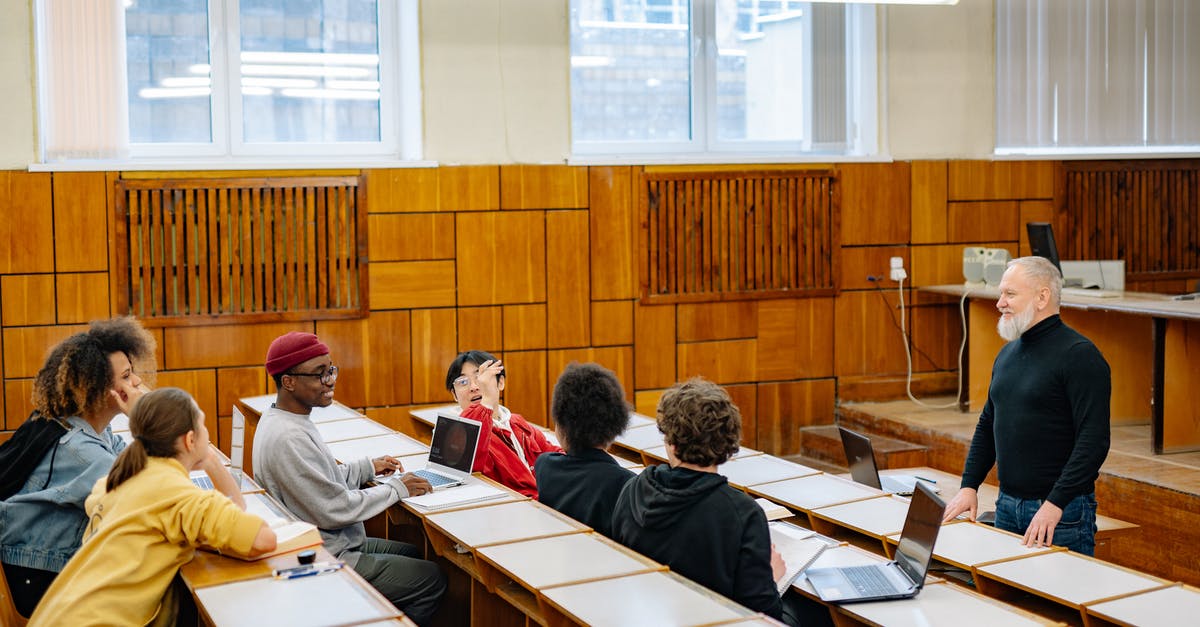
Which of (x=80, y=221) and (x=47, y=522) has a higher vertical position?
(x=80, y=221)

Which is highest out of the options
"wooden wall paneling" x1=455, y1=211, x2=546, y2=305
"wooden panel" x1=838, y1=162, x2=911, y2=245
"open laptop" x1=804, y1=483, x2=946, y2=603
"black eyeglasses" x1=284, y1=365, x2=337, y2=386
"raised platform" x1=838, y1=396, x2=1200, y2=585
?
"wooden panel" x1=838, y1=162, x2=911, y2=245

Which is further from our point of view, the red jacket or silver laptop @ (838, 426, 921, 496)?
the red jacket

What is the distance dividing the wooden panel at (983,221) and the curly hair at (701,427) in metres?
5.17

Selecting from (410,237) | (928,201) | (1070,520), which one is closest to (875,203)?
(928,201)

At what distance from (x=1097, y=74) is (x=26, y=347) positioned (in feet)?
22.6

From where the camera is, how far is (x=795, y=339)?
302 inches

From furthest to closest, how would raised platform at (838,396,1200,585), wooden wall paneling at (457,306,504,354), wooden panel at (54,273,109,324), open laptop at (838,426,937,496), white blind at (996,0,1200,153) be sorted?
white blind at (996,0,1200,153)
wooden wall paneling at (457,306,504,354)
wooden panel at (54,273,109,324)
raised platform at (838,396,1200,585)
open laptop at (838,426,937,496)

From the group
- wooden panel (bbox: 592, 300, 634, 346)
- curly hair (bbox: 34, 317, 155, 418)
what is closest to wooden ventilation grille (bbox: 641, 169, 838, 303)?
wooden panel (bbox: 592, 300, 634, 346)

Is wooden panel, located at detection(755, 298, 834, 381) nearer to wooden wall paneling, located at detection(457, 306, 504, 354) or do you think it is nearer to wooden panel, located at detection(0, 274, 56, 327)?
wooden wall paneling, located at detection(457, 306, 504, 354)

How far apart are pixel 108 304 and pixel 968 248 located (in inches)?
204

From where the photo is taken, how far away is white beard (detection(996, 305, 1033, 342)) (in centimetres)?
386

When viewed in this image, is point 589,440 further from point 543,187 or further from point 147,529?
point 543,187

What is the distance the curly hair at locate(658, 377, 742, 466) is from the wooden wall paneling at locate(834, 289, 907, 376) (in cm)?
473

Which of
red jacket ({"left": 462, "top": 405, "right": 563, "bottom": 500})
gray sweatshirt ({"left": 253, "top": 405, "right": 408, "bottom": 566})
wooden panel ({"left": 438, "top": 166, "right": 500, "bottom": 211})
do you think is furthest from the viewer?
wooden panel ({"left": 438, "top": 166, "right": 500, "bottom": 211})
